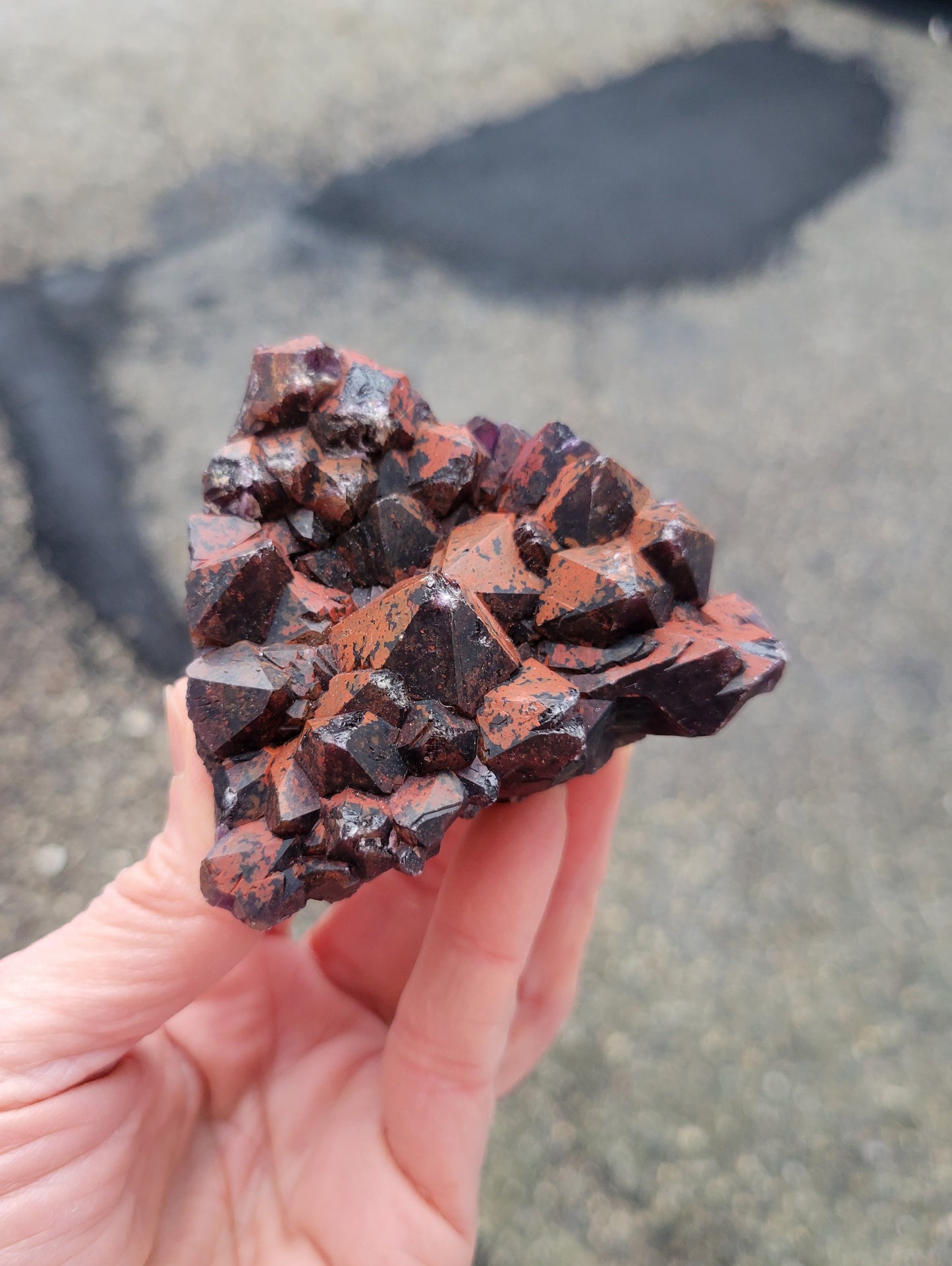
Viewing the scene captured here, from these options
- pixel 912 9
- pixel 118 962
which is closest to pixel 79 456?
pixel 118 962

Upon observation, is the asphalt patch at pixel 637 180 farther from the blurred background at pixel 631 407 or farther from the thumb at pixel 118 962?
the thumb at pixel 118 962

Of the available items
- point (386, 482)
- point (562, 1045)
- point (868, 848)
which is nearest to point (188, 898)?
point (386, 482)

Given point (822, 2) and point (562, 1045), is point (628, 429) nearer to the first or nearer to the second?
point (562, 1045)

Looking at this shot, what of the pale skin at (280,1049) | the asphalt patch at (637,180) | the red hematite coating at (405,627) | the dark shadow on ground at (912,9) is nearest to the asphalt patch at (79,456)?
the asphalt patch at (637,180)

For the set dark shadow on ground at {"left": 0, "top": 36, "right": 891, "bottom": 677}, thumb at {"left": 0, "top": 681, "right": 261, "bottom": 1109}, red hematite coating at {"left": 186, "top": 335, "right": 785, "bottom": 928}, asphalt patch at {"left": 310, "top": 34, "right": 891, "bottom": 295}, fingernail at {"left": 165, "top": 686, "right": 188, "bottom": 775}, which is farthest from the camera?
asphalt patch at {"left": 310, "top": 34, "right": 891, "bottom": 295}

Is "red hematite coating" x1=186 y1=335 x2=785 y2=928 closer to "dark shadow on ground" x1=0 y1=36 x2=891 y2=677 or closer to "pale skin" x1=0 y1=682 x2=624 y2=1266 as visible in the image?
"pale skin" x1=0 y1=682 x2=624 y2=1266

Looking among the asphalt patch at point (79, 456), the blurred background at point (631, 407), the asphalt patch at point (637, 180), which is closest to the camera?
the blurred background at point (631, 407)

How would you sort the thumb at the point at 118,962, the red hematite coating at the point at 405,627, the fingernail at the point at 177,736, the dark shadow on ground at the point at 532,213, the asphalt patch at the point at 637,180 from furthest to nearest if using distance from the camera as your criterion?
1. the asphalt patch at the point at 637,180
2. the dark shadow on ground at the point at 532,213
3. the fingernail at the point at 177,736
4. the thumb at the point at 118,962
5. the red hematite coating at the point at 405,627

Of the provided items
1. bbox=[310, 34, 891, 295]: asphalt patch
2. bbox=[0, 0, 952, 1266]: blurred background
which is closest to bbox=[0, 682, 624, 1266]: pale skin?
bbox=[0, 0, 952, 1266]: blurred background

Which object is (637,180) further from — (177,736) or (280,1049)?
(280,1049)

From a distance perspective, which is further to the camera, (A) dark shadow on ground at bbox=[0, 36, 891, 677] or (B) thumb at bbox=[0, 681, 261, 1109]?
(A) dark shadow on ground at bbox=[0, 36, 891, 677]
